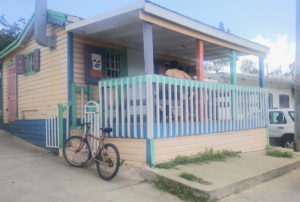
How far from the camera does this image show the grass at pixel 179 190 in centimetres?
425

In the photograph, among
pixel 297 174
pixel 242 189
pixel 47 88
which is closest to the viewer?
pixel 242 189

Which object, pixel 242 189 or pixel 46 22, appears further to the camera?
pixel 46 22

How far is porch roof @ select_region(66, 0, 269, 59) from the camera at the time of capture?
5520mm

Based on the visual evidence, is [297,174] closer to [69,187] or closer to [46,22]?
[69,187]

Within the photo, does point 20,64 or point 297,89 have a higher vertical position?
point 20,64

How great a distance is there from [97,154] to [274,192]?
3251mm

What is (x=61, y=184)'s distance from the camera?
15.5ft

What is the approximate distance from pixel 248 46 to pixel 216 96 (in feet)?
8.33

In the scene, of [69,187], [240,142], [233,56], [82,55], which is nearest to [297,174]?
[240,142]

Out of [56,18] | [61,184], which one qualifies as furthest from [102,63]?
[61,184]

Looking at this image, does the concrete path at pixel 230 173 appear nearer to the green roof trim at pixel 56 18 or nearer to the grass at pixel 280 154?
the grass at pixel 280 154

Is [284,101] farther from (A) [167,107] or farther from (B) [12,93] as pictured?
(B) [12,93]

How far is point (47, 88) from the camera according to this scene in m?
7.75

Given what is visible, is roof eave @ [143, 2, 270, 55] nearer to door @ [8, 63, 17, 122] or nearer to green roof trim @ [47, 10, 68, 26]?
green roof trim @ [47, 10, 68, 26]
